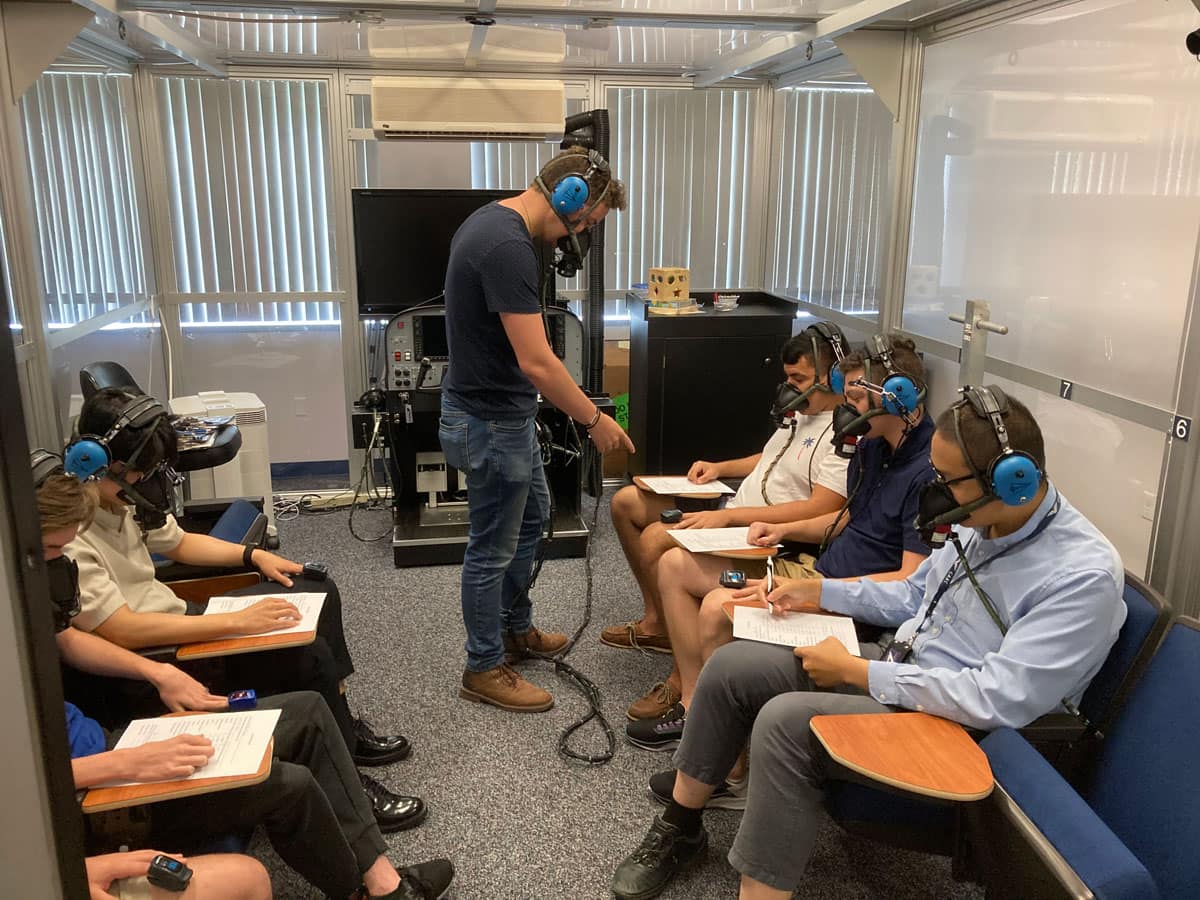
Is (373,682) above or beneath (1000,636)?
beneath

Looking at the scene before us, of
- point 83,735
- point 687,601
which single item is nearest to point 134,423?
point 83,735

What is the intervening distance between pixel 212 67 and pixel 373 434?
187 centimetres

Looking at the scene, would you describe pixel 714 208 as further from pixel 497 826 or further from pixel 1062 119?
pixel 497 826

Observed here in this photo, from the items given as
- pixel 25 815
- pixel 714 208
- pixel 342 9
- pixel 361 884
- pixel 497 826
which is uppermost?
pixel 342 9

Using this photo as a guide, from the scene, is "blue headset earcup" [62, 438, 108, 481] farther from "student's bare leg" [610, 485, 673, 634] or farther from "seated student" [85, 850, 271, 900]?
"student's bare leg" [610, 485, 673, 634]

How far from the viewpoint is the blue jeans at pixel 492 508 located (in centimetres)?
269

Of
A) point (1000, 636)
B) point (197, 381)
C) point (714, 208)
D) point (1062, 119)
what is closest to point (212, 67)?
point (197, 381)

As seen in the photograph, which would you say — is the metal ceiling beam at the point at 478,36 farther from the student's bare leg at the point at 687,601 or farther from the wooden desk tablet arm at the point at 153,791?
the wooden desk tablet arm at the point at 153,791

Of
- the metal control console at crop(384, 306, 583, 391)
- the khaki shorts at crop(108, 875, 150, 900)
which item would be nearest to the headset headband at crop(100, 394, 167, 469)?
the khaki shorts at crop(108, 875, 150, 900)

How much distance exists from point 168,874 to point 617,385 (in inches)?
153

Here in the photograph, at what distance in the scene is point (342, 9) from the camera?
9.84 feet

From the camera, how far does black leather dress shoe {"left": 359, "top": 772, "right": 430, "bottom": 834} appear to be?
229cm

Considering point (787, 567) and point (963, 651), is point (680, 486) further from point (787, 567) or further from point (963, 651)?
point (963, 651)

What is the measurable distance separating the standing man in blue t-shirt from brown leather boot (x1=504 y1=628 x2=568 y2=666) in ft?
0.80
